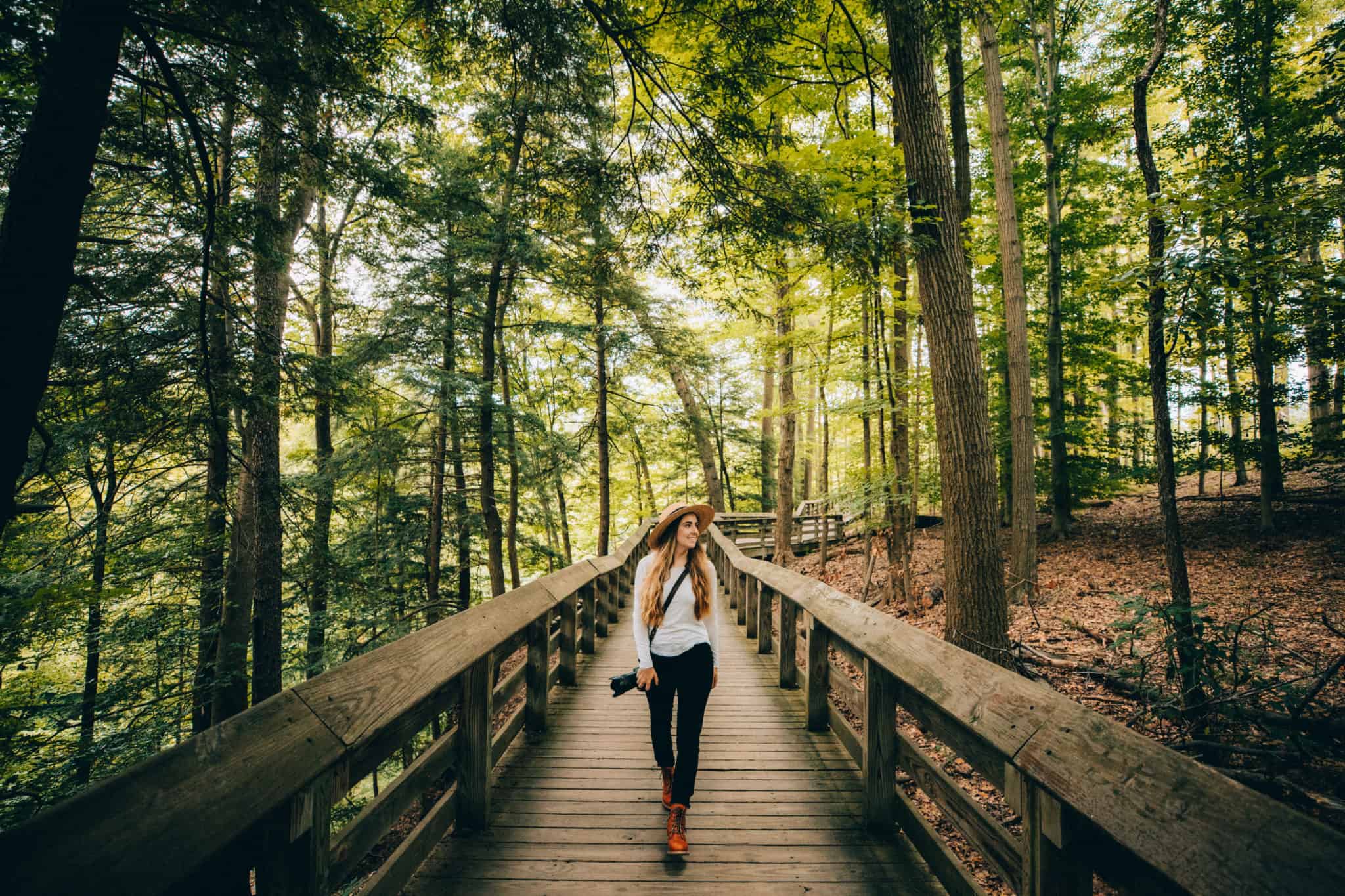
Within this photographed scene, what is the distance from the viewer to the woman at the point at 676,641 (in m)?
2.88

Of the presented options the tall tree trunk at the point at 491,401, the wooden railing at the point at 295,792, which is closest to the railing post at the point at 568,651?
the wooden railing at the point at 295,792

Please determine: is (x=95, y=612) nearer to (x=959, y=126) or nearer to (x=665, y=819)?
(x=665, y=819)

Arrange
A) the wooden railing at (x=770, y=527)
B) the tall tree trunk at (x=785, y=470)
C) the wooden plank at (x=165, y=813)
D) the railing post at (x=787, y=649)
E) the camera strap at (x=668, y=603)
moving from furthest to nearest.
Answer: the wooden railing at (x=770, y=527) → the tall tree trunk at (x=785, y=470) → the railing post at (x=787, y=649) → the camera strap at (x=668, y=603) → the wooden plank at (x=165, y=813)

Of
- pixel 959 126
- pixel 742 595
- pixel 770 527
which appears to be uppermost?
pixel 959 126

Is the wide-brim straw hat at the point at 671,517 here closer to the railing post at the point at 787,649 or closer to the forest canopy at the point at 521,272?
the railing post at the point at 787,649

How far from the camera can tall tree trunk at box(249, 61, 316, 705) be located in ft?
15.8

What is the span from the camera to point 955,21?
4395 mm

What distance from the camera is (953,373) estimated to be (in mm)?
4590

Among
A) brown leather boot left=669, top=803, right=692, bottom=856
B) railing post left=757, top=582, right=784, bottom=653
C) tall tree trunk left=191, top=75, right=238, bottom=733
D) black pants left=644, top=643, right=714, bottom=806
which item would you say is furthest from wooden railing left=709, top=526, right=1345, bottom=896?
tall tree trunk left=191, top=75, right=238, bottom=733

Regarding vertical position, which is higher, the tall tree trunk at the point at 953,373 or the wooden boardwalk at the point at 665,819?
the tall tree trunk at the point at 953,373

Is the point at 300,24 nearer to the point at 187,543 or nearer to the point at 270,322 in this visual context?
the point at 270,322

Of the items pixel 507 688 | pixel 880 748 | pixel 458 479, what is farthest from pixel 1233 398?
pixel 458 479

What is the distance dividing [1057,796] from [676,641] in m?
1.83

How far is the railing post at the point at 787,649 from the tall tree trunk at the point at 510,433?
5.37 m
